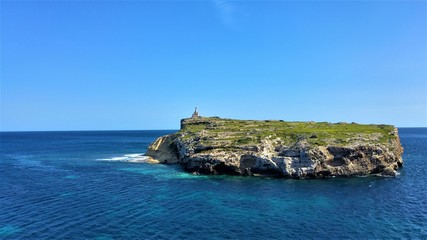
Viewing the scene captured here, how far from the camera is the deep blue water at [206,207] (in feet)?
135

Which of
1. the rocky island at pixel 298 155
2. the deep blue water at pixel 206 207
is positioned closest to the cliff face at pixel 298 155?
the rocky island at pixel 298 155

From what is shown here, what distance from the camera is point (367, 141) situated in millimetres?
82688

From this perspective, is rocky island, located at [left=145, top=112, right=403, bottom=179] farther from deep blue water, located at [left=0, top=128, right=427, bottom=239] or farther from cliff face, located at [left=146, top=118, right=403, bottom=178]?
deep blue water, located at [left=0, top=128, right=427, bottom=239]

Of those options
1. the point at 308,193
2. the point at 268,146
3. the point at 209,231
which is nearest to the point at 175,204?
the point at 209,231

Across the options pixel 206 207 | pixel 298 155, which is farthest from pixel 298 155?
pixel 206 207

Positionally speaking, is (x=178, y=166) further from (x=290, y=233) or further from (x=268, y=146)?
(x=290, y=233)

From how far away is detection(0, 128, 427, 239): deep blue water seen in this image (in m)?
41.1

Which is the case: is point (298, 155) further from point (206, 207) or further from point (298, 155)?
point (206, 207)

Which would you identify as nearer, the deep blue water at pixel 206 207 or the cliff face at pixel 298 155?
the deep blue water at pixel 206 207

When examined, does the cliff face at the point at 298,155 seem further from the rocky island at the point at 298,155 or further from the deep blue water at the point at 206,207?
the deep blue water at the point at 206,207

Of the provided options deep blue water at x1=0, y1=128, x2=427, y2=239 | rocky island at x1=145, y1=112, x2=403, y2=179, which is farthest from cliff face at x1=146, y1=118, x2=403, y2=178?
deep blue water at x1=0, y1=128, x2=427, y2=239

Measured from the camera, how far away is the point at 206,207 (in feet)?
170

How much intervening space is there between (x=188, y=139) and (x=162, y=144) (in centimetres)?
2549

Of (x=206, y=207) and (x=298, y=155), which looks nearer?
(x=206, y=207)
